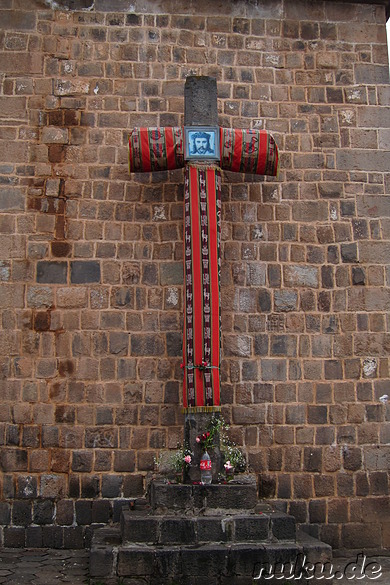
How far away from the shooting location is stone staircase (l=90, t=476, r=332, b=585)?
4.93m

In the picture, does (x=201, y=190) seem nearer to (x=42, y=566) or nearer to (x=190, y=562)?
(x=190, y=562)

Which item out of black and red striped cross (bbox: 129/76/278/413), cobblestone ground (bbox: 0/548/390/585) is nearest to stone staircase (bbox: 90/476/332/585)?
cobblestone ground (bbox: 0/548/390/585)

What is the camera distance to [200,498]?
5309mm

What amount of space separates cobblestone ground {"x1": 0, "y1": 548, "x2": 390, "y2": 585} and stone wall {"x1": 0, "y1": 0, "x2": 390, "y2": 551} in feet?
0.73

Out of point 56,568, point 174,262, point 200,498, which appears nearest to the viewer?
point 200,498

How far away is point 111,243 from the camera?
21.7 feet

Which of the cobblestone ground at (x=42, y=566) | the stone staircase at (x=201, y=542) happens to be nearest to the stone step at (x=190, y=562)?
the stone staircase at (x=201, y=542)

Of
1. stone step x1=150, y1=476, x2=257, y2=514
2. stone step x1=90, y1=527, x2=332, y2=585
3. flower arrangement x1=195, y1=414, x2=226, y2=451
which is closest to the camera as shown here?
stone step x1=90, y1=527, x2=332, y2=585

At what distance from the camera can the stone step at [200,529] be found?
509 centimetres

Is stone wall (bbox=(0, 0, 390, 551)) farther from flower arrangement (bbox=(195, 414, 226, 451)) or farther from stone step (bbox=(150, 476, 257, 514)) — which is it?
stone step (bbox=(150, 476, 257, 514))

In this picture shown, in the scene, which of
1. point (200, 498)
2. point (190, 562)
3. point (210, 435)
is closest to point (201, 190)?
point (210, 435)

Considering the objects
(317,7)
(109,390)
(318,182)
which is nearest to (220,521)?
(109,390)

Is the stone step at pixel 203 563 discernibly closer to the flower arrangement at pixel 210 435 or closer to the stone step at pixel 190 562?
the stone step at pixel 190 562

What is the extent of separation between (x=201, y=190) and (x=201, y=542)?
2.99 metres
